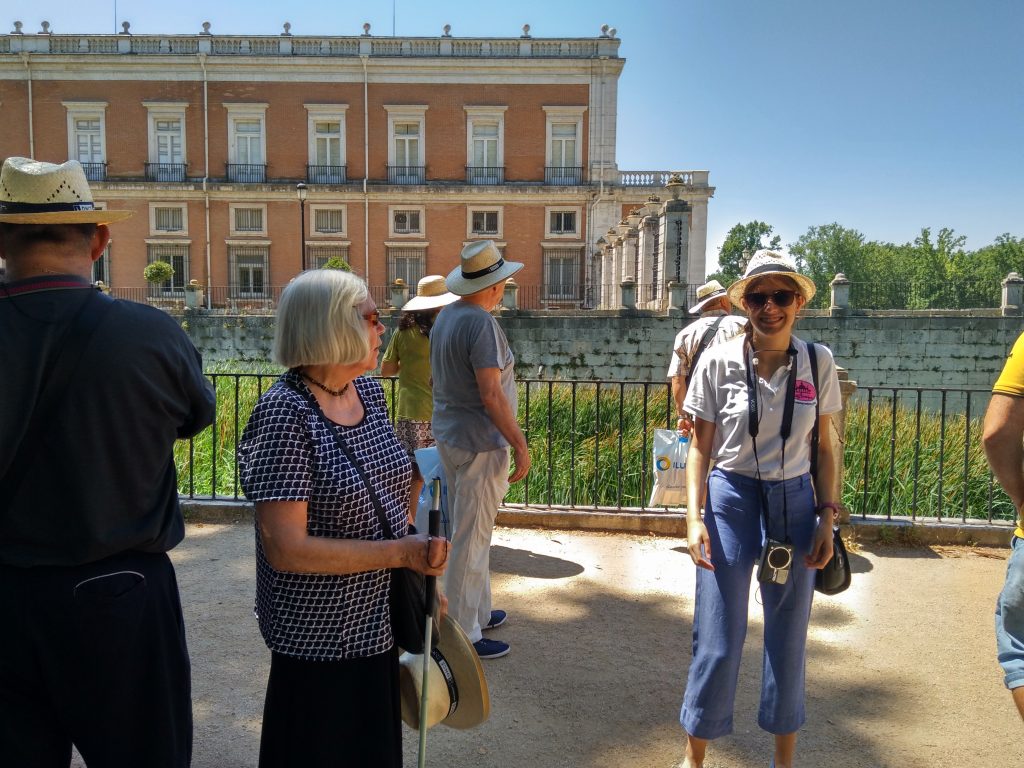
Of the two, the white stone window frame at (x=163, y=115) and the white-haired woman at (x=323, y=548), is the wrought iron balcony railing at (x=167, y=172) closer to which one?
the white stone window frame at (x=163, y=115)

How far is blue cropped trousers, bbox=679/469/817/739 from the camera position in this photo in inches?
105

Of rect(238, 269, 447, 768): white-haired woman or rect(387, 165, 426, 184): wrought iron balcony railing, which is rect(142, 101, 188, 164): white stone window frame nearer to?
rect(387, 165, 426, 184): wrought iron balcony railing

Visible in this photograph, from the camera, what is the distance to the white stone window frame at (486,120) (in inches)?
1334

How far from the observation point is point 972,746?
312cm

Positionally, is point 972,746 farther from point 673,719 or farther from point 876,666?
point 673,719

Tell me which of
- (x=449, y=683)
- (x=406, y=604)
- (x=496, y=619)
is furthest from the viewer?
(x=496, y=619)

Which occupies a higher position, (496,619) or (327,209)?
(327,209)

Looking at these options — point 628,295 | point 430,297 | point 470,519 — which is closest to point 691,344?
point 430,297

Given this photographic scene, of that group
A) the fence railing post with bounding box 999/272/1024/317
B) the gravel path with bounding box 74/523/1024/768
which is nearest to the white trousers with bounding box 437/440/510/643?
the gravel path with bounding box 74/523/1024/768

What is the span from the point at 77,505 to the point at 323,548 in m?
0.54

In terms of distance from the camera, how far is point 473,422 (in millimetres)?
3740

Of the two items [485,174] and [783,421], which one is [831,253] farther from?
[783,421]

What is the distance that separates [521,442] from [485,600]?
0.98m

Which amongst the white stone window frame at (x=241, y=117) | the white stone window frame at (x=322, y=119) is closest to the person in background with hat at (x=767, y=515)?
the white stone window frame at (x=322, y=119)
